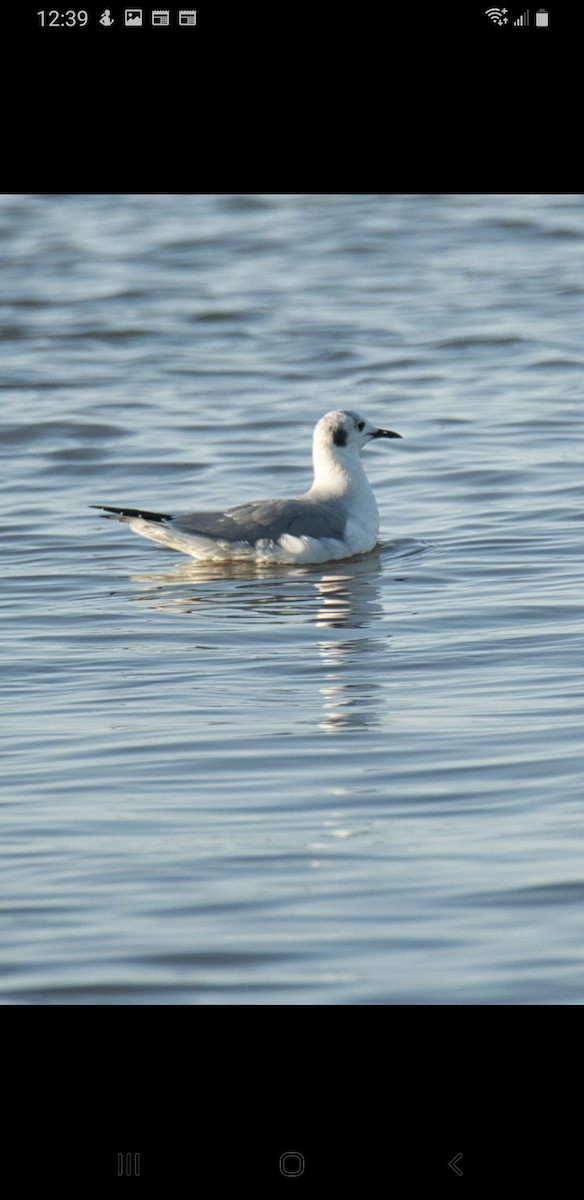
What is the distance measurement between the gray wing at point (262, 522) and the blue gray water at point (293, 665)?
0.79 ft

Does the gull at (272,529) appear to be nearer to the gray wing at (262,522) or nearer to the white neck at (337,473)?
the gray wing at (262,522)

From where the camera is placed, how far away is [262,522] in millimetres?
10203

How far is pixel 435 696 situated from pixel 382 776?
114 centimetres

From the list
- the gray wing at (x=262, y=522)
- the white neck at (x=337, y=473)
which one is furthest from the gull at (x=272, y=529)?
the white neck at (x=337, y=473)

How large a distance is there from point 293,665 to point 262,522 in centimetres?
261

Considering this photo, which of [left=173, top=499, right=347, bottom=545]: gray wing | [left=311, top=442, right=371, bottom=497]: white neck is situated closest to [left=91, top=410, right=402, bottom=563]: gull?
[left=173, top=499, right=347, bottom=545]: gray wing

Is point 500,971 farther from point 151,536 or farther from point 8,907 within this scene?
point 151,536

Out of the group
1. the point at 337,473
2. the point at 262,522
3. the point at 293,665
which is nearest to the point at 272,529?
the point at 262,522

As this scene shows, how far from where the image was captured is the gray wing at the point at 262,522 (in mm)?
10195

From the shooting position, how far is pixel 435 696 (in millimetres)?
6934

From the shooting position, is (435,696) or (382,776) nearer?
(382,776)

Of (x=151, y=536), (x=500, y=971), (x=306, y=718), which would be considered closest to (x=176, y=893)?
(x=500, y=971)

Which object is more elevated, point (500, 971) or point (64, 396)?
point (64, 396)
